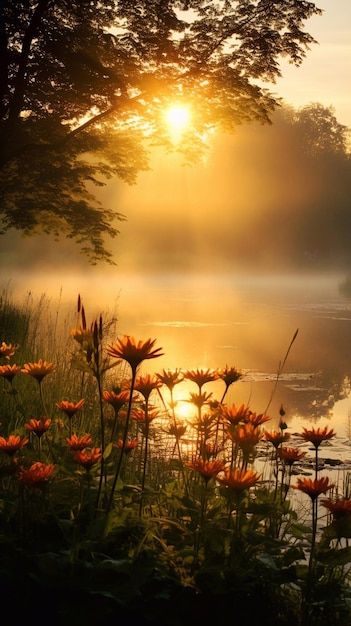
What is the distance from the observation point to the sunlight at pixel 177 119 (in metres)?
12.8

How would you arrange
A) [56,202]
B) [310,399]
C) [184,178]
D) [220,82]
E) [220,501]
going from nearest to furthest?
[220,501]
[310,399]
[220,82]
[56,202]
[184,178]

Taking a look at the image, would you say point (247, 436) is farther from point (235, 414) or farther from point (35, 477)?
point (35, 477)

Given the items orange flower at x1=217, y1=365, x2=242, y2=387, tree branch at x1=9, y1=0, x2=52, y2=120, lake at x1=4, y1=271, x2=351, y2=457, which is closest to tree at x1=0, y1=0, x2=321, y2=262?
tree branch at x1=9, y1=0, x2=52, y2=120

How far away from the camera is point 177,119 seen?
13469mm

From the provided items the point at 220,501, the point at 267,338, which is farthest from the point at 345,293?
the point at 220,501

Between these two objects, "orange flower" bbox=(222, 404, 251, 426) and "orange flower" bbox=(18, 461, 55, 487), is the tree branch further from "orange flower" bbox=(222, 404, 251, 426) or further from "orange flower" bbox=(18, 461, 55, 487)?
"orange flower" bbox=(18, 461, 55, 487)

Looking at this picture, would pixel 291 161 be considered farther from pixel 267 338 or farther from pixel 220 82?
pixel 220 82

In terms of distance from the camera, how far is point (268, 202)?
64375 millimetres

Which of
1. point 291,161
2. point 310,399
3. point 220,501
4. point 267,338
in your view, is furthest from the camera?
point 291,161

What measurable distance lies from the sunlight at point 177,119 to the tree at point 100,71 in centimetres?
26

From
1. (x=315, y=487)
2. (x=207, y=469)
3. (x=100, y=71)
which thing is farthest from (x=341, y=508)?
(x=100, y=71)

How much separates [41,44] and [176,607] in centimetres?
1138

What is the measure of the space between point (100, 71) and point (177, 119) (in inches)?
85.9

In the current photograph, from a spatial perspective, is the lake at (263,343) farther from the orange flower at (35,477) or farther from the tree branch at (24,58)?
the tree branch at (24,58)
